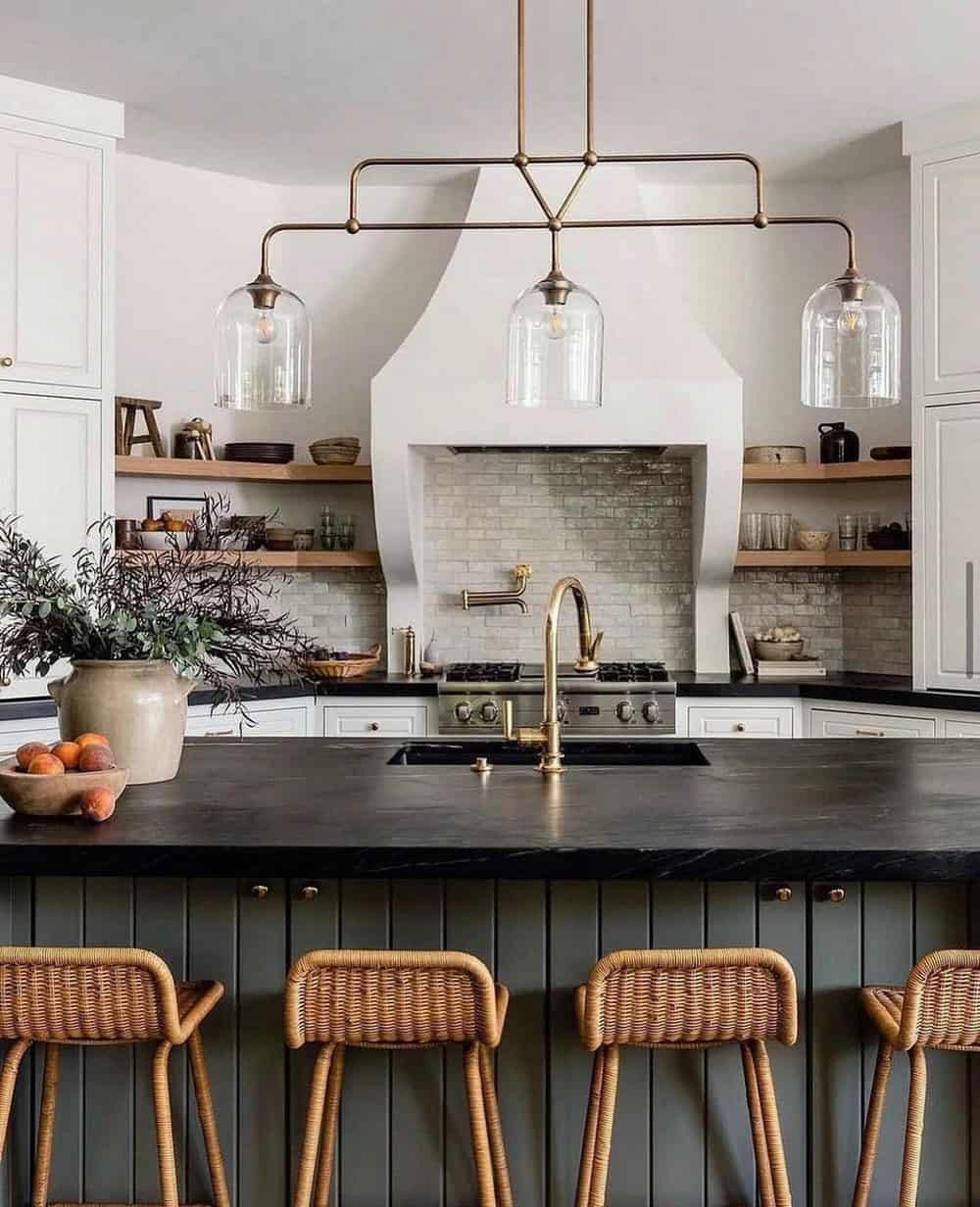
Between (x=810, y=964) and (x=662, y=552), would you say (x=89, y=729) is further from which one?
(x=662, y=552)

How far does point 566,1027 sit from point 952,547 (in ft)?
10.2

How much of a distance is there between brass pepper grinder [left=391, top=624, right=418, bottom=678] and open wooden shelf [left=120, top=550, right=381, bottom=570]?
0.34 meters

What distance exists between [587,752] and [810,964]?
1.15 meters

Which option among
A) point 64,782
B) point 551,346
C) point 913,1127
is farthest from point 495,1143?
point 551,346

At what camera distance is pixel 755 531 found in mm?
5531

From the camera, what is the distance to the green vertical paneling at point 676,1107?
232cm

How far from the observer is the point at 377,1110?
2.36 meters

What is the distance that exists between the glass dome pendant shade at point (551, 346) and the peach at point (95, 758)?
1063 millimetres

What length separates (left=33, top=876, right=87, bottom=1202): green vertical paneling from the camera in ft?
7.80

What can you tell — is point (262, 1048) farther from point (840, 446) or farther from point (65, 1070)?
point (840, 446)

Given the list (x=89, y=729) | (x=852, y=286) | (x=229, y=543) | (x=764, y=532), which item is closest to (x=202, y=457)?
(x=229, y=543)

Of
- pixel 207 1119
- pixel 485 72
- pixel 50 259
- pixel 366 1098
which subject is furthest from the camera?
pixel 50 259

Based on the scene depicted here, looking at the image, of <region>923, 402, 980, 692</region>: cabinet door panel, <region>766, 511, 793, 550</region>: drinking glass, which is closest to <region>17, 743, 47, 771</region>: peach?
<region>923, 402, 980, 692</region>: cabinet door panel

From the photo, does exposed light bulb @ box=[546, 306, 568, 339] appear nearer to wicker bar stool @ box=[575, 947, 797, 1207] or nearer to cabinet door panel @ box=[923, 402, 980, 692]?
wicker bar stool @ box=[575, 947, 797, 1207]
